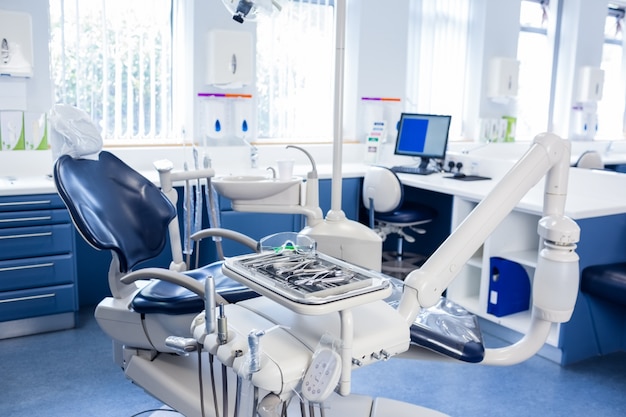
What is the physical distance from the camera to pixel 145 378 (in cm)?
203

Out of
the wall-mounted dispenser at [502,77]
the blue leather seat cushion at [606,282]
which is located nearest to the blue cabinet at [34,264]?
the blue leather seat cushion at [606,282]

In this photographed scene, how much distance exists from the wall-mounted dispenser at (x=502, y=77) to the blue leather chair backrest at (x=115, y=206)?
466cm

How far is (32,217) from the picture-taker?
312cm

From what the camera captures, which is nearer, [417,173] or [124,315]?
[124,315]

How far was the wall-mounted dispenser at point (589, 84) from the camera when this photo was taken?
22.7ft

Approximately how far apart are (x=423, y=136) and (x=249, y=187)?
2.59m

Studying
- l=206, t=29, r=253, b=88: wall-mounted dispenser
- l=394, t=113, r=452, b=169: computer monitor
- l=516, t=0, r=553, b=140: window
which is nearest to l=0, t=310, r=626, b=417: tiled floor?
l=394, t=113, r=452, b=169: computer monitor

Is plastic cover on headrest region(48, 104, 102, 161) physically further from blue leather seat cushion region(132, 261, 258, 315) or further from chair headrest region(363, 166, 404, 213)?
chair headrest region(363, 166, 404, 213)

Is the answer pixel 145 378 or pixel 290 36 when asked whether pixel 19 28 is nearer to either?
pixel 290 36

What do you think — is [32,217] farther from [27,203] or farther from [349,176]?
[349,176]

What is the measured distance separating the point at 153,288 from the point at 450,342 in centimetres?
105

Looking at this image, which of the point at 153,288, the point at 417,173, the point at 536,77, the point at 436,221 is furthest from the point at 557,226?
the point at 536,77

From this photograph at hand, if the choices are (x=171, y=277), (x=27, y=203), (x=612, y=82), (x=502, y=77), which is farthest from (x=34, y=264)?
(x=612, y=82)

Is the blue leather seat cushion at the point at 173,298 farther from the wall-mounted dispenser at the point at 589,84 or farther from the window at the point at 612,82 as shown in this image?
the window at the point at 612,82
